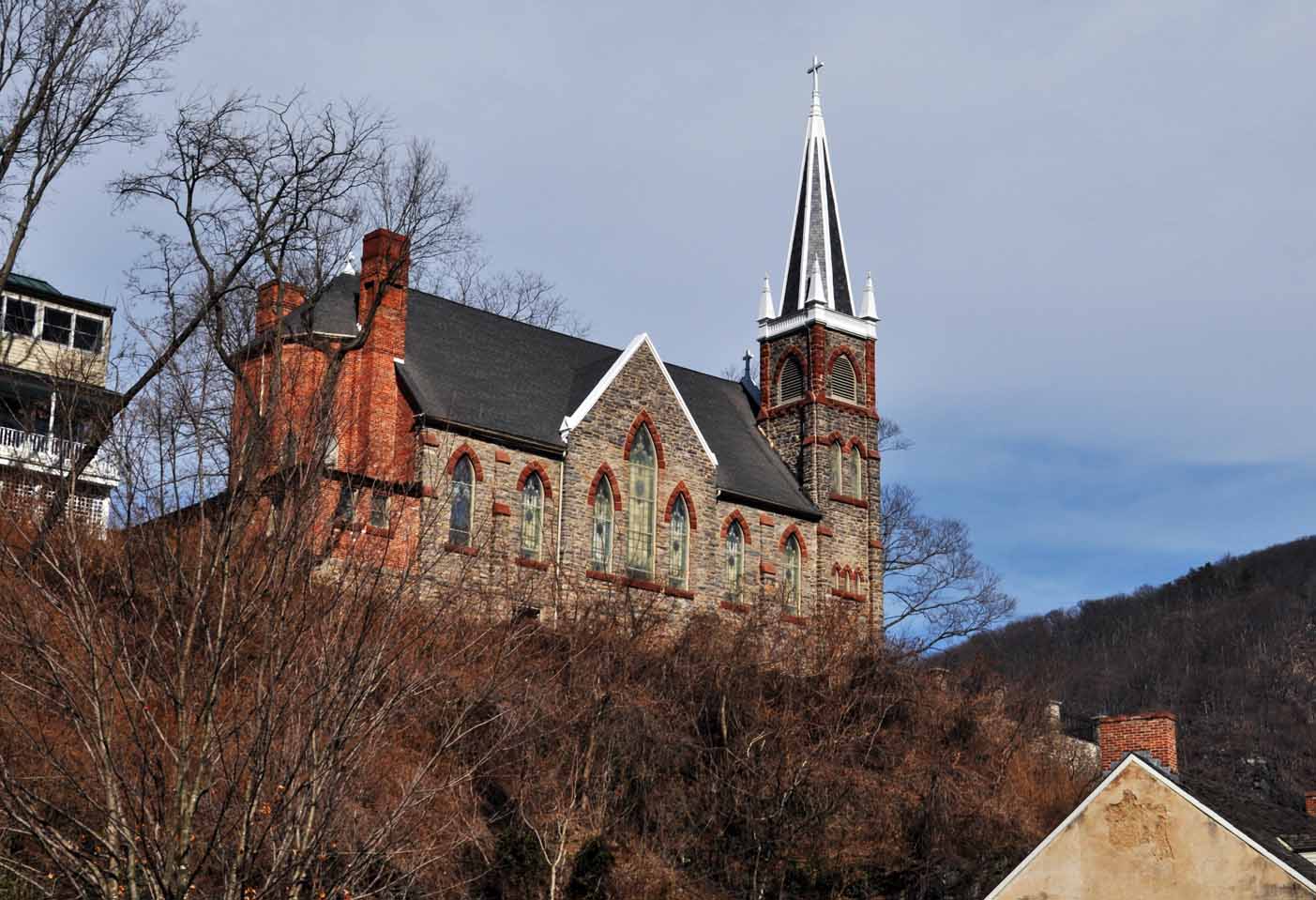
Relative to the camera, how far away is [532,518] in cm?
4125

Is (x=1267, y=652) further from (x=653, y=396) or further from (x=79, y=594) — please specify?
(x=79, y=594)

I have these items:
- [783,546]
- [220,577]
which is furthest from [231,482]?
[783,546]

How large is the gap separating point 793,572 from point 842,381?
7.12 metres

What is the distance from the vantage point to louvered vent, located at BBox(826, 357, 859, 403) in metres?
51.4

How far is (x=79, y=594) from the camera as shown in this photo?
47.7ft

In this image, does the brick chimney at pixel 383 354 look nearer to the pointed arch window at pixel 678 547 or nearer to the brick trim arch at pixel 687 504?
the brick trim arch at pixel 687 504

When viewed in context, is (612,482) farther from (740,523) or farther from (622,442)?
(740,523)

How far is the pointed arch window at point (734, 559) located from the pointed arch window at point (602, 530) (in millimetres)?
4269

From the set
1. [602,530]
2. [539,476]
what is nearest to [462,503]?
[539,476]

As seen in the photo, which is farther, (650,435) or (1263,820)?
(650,435)

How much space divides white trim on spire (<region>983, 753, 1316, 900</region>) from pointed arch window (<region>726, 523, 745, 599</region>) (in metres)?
21.3

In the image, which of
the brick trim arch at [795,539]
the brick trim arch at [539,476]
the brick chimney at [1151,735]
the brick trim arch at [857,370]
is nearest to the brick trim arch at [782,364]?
the brick trim arch at [857,370]

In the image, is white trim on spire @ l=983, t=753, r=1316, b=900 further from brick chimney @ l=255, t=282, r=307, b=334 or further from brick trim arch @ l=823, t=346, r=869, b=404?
brick trim arch @ l=823, t=346, r=869, b=404

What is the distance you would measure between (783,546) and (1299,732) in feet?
266
